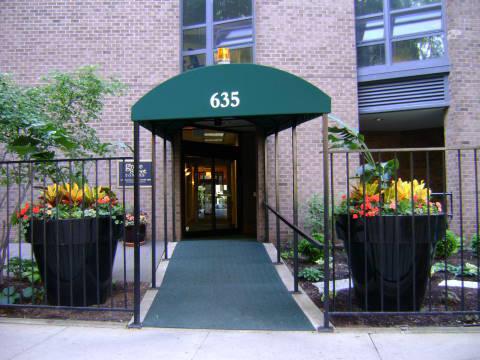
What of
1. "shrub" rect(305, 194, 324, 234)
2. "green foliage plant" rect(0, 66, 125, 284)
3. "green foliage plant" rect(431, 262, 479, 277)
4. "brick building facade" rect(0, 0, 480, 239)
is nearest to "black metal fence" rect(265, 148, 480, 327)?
"green foliage plant" rect(431, 262, 479, 277)

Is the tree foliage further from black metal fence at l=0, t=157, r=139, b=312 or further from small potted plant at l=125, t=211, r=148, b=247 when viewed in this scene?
small potted plant at l=125, t=211, r=148, b=247

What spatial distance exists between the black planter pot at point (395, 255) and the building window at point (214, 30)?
5890 mm

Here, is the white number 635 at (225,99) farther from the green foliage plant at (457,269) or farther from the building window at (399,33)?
the building window at (399,33)

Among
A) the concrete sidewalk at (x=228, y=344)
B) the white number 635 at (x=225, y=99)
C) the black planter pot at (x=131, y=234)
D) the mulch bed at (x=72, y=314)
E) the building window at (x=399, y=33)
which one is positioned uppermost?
the building window at (x=399, y=33)

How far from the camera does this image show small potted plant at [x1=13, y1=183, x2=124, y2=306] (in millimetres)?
4664

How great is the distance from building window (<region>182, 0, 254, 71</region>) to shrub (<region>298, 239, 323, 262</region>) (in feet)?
14.2

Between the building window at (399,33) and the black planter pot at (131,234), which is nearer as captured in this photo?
the black planter pot at (131,234)

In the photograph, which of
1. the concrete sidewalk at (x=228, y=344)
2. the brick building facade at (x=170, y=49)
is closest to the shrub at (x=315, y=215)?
the brick building facade at (x=170, y=49)

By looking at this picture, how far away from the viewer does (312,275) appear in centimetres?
608

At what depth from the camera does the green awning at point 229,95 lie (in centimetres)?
420

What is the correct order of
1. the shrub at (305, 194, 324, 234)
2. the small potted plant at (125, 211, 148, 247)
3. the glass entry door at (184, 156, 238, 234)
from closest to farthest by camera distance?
1. the shrub at (305, 194, 324, 234)
2. the small potted plant at (125, 211, 148, 247)
3. the glass entry door at (184, 156, 238, 234)

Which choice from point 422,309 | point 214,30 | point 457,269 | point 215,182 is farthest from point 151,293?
point 214,30

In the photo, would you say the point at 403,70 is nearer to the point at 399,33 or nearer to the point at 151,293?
the point at 399,33

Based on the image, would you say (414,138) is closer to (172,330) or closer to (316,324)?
(316,324)
